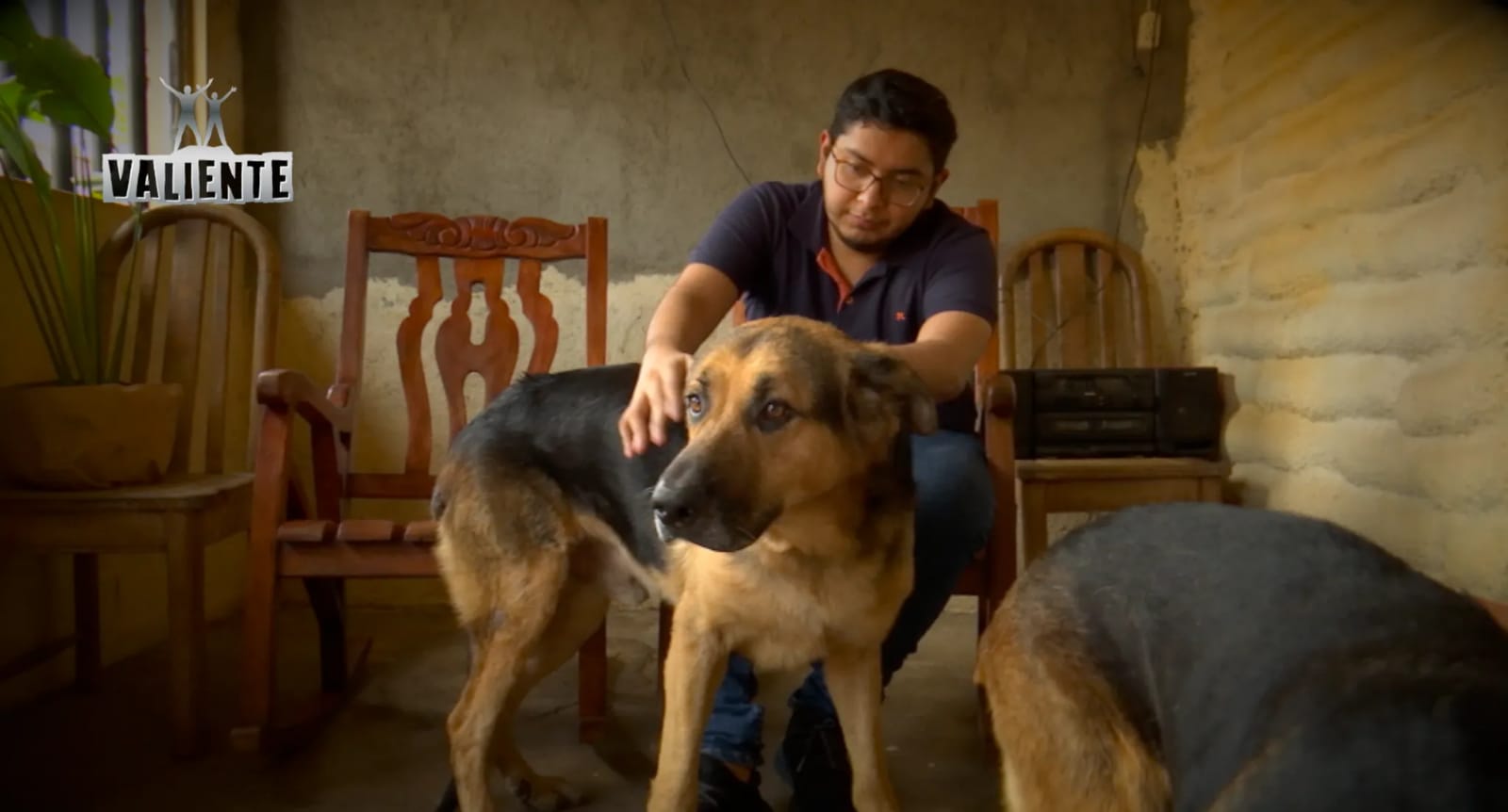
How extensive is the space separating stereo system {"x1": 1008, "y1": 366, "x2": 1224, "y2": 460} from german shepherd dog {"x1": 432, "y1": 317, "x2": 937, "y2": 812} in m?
1.38

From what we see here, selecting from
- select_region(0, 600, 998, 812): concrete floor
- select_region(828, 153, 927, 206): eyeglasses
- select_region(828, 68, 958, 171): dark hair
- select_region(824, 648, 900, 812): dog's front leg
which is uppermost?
select_region(828, 68, 958, 171): dark hair

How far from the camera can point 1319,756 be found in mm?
767

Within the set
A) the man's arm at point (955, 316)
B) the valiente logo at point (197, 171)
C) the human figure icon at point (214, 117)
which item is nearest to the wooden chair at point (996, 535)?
the man's arm at point (955, 316)

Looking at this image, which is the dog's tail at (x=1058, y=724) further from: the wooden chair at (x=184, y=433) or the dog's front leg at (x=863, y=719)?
the wooden chair at (x=184, y=433)

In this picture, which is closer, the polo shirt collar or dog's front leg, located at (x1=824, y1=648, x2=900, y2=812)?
dog's front leg, located at (x1=824, y1=648, x2=900, y2=812)

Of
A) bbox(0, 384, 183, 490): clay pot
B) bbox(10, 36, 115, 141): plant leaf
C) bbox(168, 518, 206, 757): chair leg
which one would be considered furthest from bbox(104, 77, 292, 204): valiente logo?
bbox(168, 518, 206, 757): chair leg

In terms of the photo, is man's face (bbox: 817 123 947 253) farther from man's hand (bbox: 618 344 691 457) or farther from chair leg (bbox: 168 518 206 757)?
chair leg (bbox: 168 518 206 757)

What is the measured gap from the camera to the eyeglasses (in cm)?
→ 192

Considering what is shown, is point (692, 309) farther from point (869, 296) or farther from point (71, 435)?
point (71, 435)

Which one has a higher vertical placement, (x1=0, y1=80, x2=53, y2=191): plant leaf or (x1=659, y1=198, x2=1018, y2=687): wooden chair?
(x1=0, y1=80, x2=53, y2=191): plant leaf

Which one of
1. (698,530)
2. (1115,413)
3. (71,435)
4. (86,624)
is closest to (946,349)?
(698,530)

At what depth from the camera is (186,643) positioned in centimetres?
219

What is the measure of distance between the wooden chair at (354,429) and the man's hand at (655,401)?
728 mm

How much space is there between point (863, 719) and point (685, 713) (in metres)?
0.34
